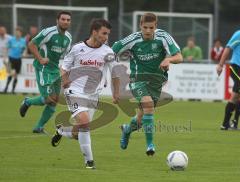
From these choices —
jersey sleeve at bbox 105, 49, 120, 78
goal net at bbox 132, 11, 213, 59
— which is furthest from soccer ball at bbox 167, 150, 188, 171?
goal net at bbox 132, 11, 213, 59

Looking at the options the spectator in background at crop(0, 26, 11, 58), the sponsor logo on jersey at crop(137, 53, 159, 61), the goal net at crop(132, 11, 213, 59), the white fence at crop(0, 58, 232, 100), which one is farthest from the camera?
the goal net at crop(132, 11, 213, 59)

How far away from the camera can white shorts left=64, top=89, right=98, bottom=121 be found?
11281 millimetres

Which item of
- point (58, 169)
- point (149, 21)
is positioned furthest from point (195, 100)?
point (58, 169)

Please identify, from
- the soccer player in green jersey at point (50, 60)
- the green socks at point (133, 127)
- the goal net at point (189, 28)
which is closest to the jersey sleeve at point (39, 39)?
the soccer player in green jersey at point (50, 60)

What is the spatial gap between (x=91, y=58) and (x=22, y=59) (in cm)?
1739

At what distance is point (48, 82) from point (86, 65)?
4.12 m

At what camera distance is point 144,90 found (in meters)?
12.9

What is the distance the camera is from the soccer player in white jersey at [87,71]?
11312 millimetres

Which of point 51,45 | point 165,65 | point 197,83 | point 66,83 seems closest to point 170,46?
point 165,65

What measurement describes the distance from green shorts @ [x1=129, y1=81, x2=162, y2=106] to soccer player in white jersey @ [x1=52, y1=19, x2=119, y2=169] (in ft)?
3.47

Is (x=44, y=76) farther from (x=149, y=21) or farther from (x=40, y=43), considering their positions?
(x=149, y=21)

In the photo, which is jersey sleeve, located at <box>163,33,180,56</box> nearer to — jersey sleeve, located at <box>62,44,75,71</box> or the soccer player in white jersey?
the soccer player in white jersey

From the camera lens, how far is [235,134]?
1627 cm

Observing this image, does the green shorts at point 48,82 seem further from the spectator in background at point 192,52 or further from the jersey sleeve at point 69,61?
the spectator in background at point 192,52
